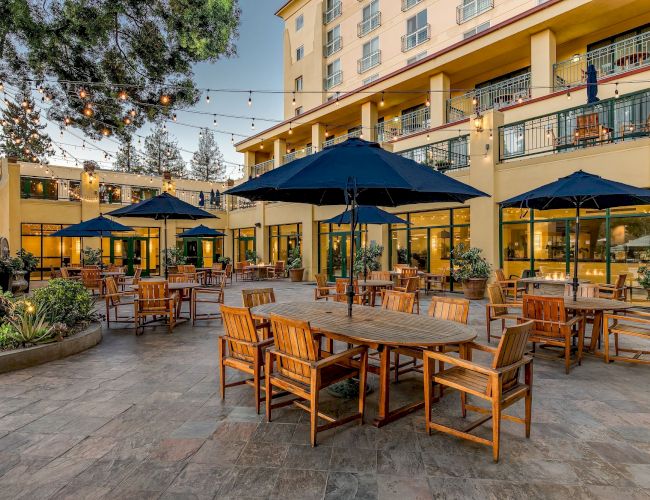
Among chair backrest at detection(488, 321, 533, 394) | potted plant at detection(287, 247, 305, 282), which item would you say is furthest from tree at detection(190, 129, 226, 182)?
chair backrest at detection(488, 321, 533, 394)

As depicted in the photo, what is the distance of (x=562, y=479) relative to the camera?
2.52 meters

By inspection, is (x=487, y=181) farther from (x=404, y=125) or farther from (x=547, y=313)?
(x=547, y=313)

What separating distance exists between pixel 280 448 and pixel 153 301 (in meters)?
4.87

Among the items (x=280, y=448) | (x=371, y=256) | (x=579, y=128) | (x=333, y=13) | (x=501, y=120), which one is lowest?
(x=280, y=448)

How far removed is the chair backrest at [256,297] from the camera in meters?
5.08

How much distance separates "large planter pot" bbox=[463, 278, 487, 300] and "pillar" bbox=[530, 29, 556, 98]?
592cm

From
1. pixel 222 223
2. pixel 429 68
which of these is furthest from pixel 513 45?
pixel 222 223

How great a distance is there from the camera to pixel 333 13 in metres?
21.6

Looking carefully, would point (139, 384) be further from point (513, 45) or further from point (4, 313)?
point (513, 45)

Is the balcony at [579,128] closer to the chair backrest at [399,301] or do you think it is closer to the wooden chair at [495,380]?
the chair backrest at [399,301]

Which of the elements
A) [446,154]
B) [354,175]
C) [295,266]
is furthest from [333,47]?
[354,175]

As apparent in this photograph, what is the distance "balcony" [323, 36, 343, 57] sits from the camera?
21.3 metres

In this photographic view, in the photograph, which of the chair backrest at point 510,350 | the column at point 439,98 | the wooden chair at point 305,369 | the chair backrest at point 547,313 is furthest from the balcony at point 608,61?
the wooden chair at point 305,369

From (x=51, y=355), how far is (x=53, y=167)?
18.9 metres
